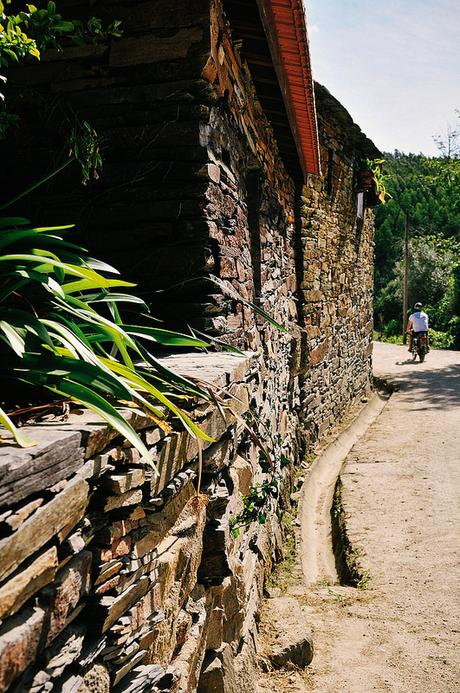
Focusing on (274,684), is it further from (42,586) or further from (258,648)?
(42,586)

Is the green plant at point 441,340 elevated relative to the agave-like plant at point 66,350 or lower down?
lower down

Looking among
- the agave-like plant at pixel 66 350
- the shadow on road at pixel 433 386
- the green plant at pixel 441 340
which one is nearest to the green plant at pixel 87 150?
the agave-like plant at pixel 66 350

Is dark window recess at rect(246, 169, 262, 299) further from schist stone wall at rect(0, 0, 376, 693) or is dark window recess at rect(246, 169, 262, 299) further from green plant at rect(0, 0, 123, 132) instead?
green plant at rect(0, 0, 123, 132)

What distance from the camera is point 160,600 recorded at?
5.61ft

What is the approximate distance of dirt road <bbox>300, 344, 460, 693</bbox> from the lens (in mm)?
3900

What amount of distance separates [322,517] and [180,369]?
201 inches

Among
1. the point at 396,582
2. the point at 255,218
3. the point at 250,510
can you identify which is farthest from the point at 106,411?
the point at 396,582

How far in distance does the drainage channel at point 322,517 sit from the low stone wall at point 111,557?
3427mm

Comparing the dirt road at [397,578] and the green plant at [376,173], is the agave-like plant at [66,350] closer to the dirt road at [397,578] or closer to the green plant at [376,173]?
the dirt road at [397,578]

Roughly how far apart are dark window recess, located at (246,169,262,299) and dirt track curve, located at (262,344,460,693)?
2.47m

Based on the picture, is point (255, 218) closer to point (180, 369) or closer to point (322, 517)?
point (180, 369)

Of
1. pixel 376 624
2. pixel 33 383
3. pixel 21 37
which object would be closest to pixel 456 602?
pixel 376 624

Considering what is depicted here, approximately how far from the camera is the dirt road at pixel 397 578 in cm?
390

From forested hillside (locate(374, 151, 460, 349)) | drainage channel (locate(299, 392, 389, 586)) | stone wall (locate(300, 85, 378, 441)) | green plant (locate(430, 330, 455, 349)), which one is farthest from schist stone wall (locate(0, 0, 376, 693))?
green plant (locate(430, 330, 455, 349))
